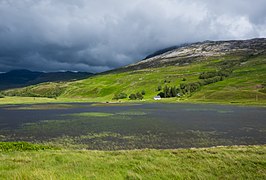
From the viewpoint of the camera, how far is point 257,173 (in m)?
16.8

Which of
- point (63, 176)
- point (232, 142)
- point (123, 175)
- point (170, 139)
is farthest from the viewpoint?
point (170, 139)

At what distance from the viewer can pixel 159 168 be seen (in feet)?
59.7

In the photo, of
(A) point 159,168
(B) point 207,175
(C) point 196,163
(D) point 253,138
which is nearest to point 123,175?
(A) point 159,168

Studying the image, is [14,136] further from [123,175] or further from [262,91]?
[262,91]

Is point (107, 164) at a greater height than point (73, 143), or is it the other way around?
point (107, 164)

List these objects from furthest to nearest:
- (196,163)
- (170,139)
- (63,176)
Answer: (170,139), (196,163), (63,176)

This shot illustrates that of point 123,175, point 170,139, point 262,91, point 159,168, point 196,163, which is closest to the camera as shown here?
point 123,175

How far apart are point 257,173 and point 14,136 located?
56761 millimetres

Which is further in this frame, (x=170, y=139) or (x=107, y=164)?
(x=170, y=139)

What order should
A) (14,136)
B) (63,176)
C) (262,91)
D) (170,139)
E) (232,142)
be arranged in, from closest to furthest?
(63,176)
(232,142)
(170,139)
(14,136)
(262,91)

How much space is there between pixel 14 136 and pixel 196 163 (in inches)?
2042

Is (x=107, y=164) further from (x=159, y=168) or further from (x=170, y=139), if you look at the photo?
(x=170, y=139)

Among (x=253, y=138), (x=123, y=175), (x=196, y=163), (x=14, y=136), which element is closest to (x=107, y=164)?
(x=123, y=175)

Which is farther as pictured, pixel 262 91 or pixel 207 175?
pixel 262 91
